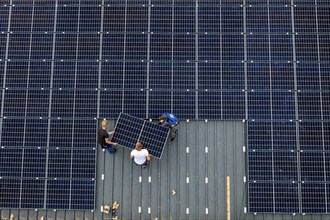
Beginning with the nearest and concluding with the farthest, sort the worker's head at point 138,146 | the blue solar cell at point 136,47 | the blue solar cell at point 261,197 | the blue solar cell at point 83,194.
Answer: the worker's head at point 138,146 → the blue solar cell at point 261,197 → the blue solar cell at point 83,194 → the blue solar cell at point 136,47

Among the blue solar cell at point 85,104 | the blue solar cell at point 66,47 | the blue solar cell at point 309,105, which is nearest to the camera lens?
the blue solar cell at point 309,105

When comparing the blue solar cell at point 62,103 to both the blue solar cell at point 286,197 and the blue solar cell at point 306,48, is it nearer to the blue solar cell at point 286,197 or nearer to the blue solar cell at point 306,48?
the blue solar cell at point 286,197

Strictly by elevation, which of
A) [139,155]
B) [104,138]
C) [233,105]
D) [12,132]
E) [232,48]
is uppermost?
[232,48]

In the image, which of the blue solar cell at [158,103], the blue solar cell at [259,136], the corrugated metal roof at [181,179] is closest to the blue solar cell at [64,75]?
the corrugated metal roof at [181,179]

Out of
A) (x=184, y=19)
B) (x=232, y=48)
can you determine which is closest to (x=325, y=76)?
(x=232, y=48)

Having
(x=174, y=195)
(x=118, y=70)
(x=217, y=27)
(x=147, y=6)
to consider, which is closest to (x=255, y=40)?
(x=217, y=27)

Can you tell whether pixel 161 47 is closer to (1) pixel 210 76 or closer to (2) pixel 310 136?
(1) pixel 210 76
